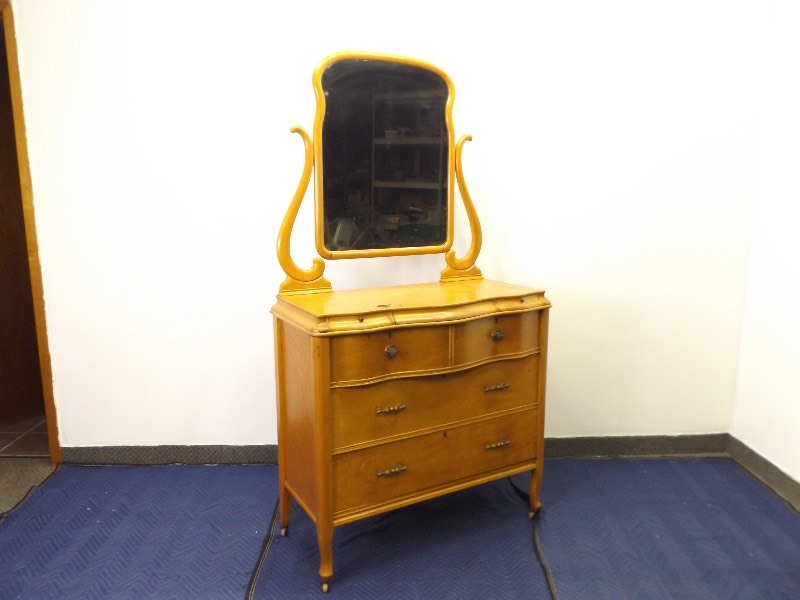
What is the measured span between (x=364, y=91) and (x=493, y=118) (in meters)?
0.64

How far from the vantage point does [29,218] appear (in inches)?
94.9

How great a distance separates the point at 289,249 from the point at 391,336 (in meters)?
0.53

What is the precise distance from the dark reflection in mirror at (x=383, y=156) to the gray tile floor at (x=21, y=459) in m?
1.68

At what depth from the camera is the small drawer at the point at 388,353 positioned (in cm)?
174

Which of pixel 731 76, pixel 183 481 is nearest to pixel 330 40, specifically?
pixel 731 76

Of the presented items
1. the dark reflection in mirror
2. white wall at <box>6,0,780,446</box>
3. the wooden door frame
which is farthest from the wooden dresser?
the wooden door frame

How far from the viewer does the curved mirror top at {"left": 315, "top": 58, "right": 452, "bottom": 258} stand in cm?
204

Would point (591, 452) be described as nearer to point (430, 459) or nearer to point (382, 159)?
point (430, 459)

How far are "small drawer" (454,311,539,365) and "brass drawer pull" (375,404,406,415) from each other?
238 millimetres

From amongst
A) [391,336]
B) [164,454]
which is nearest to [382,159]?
[391,336]

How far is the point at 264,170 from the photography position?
2.40 meters

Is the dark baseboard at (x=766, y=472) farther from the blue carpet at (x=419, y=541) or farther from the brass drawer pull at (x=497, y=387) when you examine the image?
the brass drawer pull at (x=497, y=387)

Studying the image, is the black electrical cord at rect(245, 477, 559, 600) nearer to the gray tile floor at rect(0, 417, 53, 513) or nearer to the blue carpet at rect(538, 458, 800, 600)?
the blue carpet at rect(538, 458, 800, 600)

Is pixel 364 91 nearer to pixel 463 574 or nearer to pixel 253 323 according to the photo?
pixel 253 323
